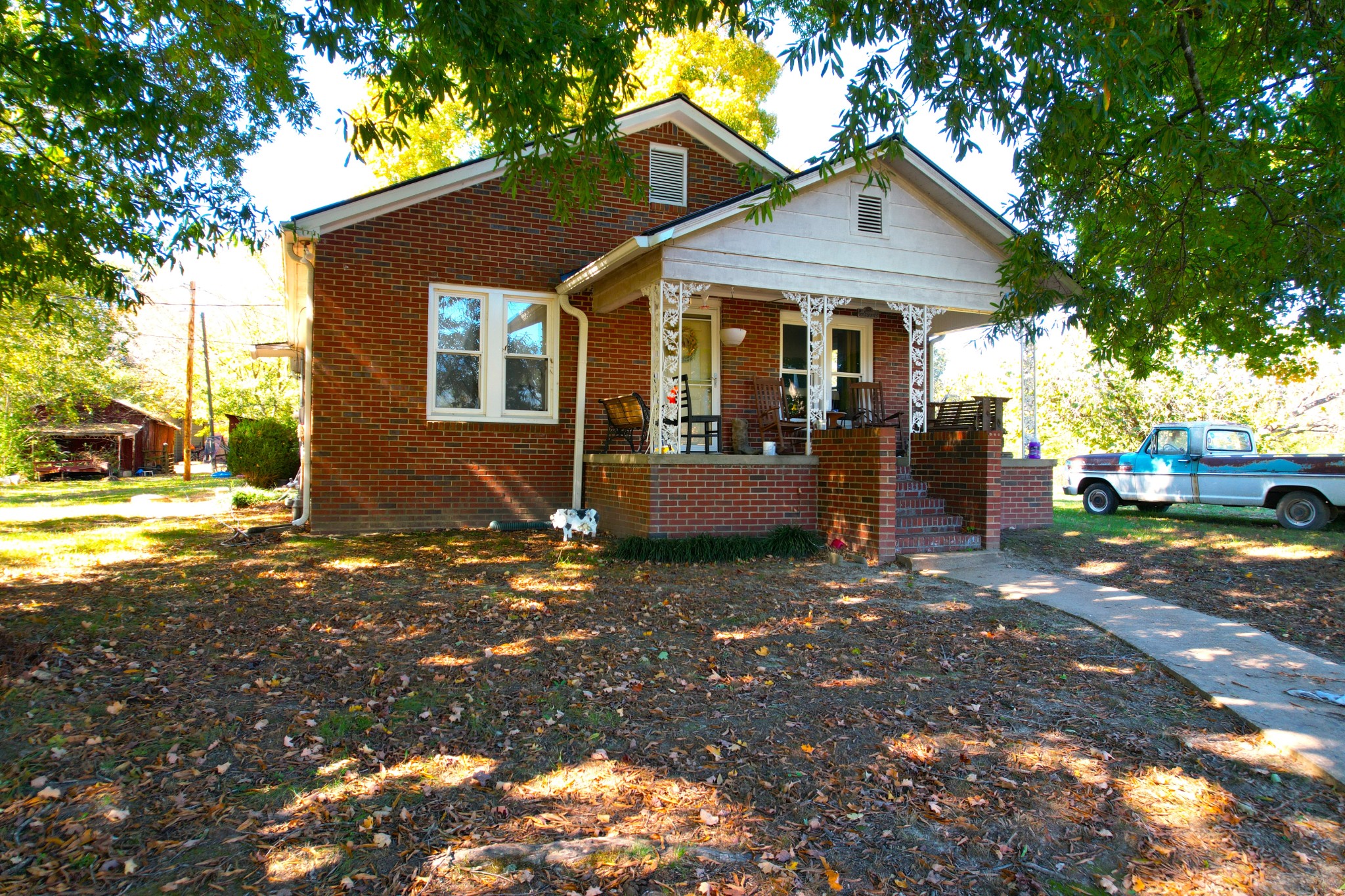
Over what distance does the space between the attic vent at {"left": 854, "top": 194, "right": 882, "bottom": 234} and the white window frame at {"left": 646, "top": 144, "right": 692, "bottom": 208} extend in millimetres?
2840

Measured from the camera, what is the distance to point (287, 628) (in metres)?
5.43

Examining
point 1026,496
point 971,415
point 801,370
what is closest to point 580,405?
point 801,370

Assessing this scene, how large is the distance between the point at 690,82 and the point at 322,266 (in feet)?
43.8

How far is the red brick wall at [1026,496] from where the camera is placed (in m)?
10.7

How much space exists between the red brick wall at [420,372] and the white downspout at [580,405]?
0.16 m

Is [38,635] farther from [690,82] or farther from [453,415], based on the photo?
[690,82]

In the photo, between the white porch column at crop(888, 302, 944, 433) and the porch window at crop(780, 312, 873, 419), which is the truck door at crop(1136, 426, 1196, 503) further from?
the white porch column at crop(888, 302, 944, 433)

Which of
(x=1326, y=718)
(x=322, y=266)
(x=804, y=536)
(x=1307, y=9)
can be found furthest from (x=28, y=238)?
(x=1307, y=9)


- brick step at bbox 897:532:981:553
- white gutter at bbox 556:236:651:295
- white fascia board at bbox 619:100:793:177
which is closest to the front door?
white gutter at bbox 556:236:651:295

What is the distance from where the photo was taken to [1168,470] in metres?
13.5

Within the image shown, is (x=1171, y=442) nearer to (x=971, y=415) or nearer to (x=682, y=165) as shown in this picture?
(x=971, y=415)

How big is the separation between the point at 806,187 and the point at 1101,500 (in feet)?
30.1

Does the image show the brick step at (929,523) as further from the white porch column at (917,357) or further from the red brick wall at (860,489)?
the white porch column at (917,357)

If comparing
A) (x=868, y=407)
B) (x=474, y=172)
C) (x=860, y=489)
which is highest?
(x=474, y=172)
